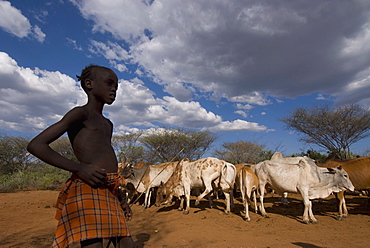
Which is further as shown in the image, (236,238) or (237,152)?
(237,152)

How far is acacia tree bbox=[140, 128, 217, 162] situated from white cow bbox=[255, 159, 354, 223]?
1705cm

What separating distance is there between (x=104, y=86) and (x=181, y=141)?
2350cm

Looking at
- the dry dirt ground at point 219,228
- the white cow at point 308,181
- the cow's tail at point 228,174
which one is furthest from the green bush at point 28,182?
→ the white cow at point 308,181

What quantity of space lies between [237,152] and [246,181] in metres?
20.3

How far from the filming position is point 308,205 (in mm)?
7168

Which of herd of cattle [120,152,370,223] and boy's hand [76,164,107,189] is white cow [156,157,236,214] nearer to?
herd of cattle [120,152,370,223]

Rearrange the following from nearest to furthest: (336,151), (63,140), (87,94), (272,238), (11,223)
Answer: (87,94)
(272,238)
(11,223)
(336,151)
(63,140)

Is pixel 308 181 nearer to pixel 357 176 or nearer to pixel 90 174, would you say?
pixel 357 176

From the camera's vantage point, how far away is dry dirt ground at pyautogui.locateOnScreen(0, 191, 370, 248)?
5.23 m

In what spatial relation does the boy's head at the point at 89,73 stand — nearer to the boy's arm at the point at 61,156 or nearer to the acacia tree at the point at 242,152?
the boy's arm at the point at 61,156

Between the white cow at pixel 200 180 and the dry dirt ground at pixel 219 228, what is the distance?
2.09 ft

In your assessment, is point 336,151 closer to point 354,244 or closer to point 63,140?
point 354,244

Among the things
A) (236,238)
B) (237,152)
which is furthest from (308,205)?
(237,152)

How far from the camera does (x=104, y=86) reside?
2.07 meters
